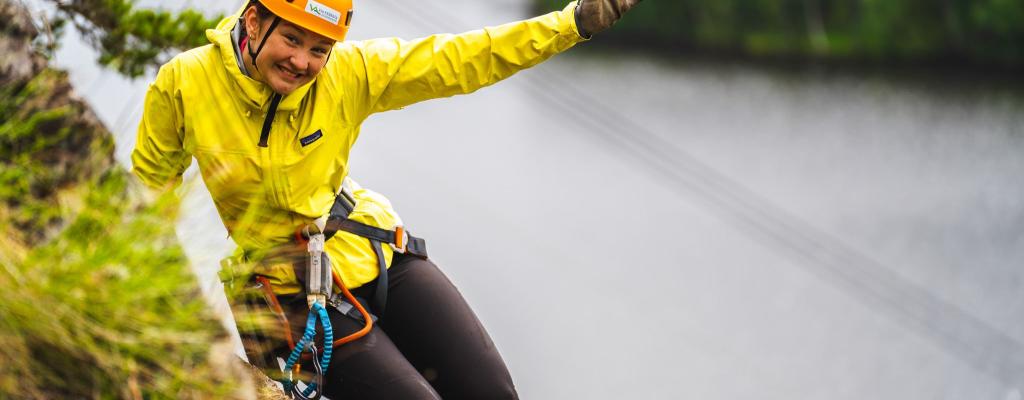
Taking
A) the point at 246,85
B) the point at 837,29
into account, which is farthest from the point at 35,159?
the point at 837,29

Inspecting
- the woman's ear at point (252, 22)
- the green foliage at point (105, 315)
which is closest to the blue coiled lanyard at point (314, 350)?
the green foliage at point (105, 315)

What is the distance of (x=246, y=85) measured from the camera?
2.37 metres

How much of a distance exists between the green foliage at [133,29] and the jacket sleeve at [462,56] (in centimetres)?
199

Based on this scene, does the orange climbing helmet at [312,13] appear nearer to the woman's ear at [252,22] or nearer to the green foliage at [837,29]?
the woman's ear at [252,22]

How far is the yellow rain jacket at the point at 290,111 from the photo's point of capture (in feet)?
7.87

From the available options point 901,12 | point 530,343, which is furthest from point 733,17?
point 530,343

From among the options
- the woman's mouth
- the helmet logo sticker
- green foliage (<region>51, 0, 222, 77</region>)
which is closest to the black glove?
the helmet logo sticker

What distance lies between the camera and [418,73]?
8.16 feet

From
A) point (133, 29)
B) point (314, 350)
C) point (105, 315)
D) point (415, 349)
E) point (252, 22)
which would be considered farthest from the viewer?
point (133, 29)

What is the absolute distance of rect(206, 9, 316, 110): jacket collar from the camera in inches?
93.4

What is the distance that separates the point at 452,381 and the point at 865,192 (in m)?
12.8

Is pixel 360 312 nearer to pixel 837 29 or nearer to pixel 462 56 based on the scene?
pixel 462 56

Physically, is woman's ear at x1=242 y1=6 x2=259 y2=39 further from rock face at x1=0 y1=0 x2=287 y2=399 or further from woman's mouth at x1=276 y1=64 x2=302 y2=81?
rock face at x1=0 y1=0 x2=287 y2=399

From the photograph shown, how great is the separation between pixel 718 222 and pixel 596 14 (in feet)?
36.7
